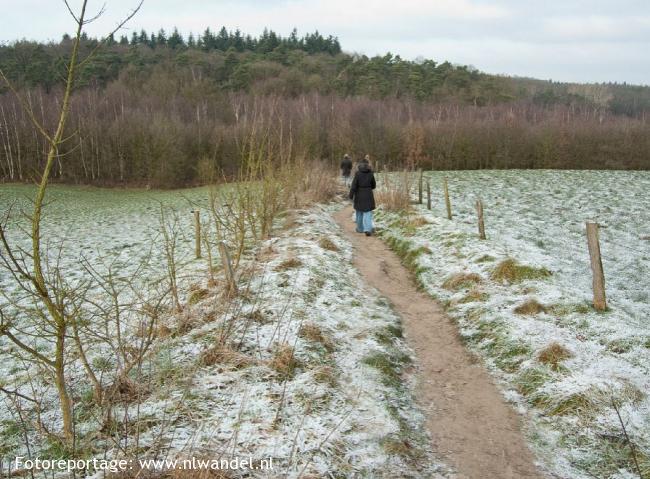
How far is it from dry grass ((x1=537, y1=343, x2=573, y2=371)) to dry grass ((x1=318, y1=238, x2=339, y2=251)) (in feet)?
19.1

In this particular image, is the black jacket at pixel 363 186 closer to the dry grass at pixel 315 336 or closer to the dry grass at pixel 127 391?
the dry grass at pixel 315 336

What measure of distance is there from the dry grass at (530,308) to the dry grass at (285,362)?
3.73 m

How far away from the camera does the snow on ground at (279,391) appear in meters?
4.27

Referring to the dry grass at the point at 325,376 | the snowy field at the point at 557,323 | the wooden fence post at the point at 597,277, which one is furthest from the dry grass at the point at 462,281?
the dry grass at the point at 325,376

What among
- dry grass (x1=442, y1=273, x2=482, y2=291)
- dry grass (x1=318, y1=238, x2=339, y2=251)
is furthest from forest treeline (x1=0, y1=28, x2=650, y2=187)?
dry grass (x1=442, y1=273, x2=482, y2=291)

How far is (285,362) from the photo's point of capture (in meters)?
5.73

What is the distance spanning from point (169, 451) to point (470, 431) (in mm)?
3020

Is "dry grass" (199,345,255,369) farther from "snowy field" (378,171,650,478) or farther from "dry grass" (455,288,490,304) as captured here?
"dry grass" (455,288,490,304)

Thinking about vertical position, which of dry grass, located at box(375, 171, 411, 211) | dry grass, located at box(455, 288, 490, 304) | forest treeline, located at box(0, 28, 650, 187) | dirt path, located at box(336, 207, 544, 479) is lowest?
dirt path, located at box(336, 207, 544, 479)

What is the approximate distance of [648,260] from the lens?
12172 mm

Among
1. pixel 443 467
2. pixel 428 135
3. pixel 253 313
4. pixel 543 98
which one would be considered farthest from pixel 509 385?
pixel 543 98

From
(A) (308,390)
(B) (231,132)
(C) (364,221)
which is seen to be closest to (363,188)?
(C) (364,221)

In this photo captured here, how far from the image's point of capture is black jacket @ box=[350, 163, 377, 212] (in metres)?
12.8

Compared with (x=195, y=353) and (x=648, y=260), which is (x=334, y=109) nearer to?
(x=648, y=260)
